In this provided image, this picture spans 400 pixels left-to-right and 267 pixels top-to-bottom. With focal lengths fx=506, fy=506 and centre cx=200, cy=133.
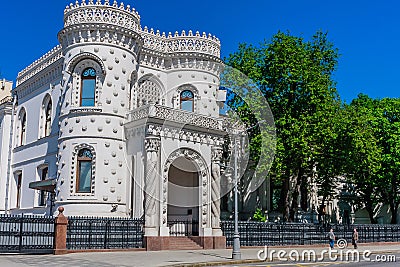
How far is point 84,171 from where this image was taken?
29.3 meters

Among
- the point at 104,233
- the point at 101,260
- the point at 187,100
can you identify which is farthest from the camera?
the point at 187,100

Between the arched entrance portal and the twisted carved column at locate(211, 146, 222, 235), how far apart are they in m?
1.25

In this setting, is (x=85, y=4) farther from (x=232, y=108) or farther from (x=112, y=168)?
(x=232, y=108)

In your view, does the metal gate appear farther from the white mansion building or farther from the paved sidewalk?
the white mansion building

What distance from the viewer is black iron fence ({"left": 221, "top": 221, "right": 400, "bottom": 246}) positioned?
30.9 meters

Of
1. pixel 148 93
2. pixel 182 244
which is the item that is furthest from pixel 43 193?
pixel 182 244

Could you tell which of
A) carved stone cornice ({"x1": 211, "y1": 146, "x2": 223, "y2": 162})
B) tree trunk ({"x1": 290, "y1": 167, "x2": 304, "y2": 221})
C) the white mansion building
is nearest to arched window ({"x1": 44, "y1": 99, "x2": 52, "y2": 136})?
the white mansion building

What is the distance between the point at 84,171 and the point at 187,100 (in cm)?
911

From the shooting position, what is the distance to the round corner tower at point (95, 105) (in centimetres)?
2892

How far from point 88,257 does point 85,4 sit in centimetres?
1557

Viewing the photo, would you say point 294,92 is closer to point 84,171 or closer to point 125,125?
point 125,125

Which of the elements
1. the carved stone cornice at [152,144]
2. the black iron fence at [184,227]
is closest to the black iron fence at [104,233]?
the black iron fence at [184,227]

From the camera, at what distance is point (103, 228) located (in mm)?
25750

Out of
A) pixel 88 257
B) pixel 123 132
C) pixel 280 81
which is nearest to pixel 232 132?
pixel 280 81
